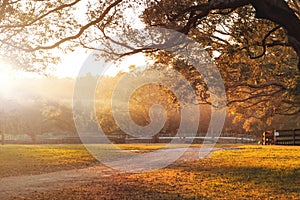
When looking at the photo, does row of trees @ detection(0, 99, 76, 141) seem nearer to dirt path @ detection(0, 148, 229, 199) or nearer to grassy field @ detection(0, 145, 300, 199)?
dirt path @ detection(0, 148, 229, 199)

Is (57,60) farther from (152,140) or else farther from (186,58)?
(152,140)

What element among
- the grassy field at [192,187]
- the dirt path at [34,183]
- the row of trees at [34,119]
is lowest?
the dirt path at [34,183]

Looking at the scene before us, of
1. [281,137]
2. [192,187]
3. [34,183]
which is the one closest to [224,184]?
[192,187]

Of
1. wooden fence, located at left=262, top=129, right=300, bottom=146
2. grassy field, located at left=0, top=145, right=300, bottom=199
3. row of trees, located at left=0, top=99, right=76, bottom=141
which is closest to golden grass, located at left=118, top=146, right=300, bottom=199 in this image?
grassy field, located at left=0, top=145, right=300, bottom=199

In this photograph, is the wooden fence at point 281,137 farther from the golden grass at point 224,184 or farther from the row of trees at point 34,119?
the golden grass at point 224,184

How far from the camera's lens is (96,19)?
13.4m

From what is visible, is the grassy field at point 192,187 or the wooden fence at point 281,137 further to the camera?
the wooden fence at point 281,137

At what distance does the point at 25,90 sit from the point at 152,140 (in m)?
20.6

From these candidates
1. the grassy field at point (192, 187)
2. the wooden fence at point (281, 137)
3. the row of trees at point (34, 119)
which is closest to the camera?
the grassy field at point (192, 187)

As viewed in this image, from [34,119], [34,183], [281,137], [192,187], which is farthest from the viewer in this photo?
[34,119]

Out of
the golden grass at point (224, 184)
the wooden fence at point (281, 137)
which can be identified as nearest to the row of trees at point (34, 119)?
the wooden fence at point (281, 137)

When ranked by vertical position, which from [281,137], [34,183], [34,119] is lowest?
[34,183]

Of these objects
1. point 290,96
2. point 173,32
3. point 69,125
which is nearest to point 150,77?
point 69,125

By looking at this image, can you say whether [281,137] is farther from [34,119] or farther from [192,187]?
[192,187]
